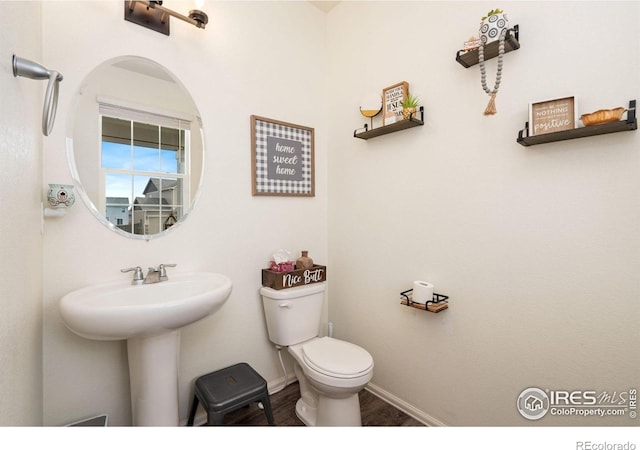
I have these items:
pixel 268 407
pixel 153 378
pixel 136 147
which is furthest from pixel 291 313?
pixel 136 147

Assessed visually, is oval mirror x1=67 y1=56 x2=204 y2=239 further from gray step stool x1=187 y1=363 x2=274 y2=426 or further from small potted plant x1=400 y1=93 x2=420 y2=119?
small potted plant x1=400 y1=93 x2=420 y2=119

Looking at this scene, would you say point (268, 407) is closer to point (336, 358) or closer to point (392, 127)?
point (336, 358)

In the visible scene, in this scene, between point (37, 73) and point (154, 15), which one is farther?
point (154, 15)

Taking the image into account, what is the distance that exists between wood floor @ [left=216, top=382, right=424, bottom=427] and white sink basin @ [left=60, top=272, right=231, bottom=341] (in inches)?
32.5

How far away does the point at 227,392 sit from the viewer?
58.0 inches

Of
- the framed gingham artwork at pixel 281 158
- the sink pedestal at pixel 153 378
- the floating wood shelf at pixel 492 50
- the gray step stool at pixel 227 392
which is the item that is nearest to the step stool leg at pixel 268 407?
the gray step stool at pixel 227 392

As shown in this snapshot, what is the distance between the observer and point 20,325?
37.3 inches

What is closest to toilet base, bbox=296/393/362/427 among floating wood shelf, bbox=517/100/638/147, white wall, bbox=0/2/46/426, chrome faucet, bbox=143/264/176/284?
chrome faucet, bbox=143/264/176/284

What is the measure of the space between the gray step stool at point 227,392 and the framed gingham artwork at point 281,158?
1.07 meters

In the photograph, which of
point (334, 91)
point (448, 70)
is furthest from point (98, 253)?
point (448, 70)

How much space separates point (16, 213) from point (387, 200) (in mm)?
1671

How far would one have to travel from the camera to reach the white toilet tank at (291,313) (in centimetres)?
179

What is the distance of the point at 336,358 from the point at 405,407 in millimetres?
625

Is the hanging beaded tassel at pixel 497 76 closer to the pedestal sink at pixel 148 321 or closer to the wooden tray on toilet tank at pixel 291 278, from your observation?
the wooden tray on toilet tank at pixel 291 278
